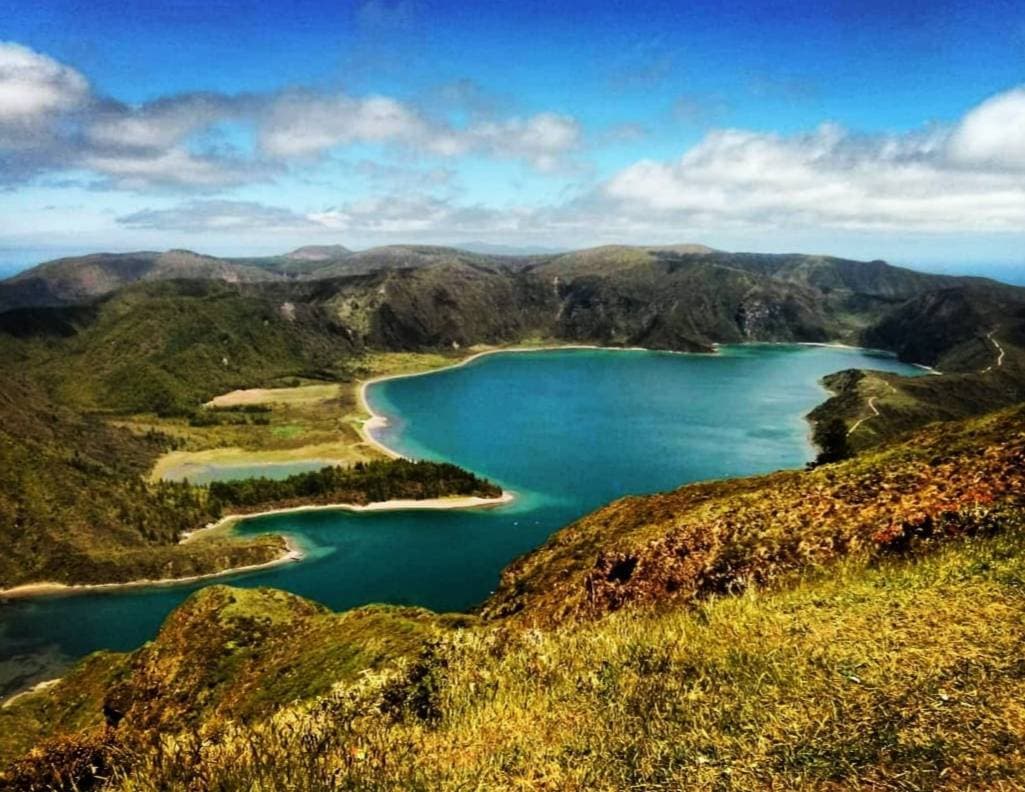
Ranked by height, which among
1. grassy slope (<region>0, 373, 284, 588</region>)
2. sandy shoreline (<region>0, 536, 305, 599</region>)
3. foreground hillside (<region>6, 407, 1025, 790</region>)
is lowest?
sandy shoreline (<region>0, 536, 305, 599</region>)

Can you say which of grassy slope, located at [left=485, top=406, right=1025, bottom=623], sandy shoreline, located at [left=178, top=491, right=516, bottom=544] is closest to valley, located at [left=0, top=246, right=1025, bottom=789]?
grassy slope, located at [left=485, top=406, right=1025, bottom=623]

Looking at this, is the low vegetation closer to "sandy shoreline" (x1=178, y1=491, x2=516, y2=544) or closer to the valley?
the valley

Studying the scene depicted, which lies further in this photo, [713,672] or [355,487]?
[355,487]

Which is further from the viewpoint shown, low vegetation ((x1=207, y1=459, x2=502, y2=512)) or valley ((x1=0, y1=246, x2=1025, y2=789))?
low vegetation ((x1=207, y1=459, x2=502, y2=512))

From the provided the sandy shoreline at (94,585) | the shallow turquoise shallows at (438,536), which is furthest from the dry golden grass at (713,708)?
the sandy shoreline at (94,585)

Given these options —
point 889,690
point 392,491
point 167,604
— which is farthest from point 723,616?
point 392,491

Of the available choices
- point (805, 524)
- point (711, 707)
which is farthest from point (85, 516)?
point (711, 707)

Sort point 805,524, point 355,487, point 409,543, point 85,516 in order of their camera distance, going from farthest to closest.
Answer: point 355,487
point 85,516
point 409,543
point 805,524

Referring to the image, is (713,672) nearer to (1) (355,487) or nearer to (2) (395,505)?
(2) (395,505)
